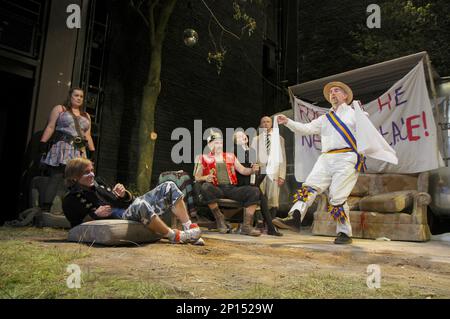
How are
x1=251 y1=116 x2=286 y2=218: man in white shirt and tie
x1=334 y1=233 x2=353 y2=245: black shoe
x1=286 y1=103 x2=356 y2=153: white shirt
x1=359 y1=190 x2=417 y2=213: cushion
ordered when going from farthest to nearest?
1. x1=251 y1=116 x2=286 y2=218: man in white shirt and tie
2. x1=359 y1=190 x2=417 y2=213: cushion
3. x1=286 y1=103 x2=356 y2=153: white shirt
4. x1=334 y1=233 x2=353 y2=245: black shoe

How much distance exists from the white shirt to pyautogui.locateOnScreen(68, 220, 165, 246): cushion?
2401mm

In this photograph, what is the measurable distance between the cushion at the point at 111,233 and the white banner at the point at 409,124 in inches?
170

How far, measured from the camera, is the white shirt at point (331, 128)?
14.7 ft

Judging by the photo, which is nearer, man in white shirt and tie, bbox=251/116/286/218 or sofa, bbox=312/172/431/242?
sofa, bbox=312/172/431/242

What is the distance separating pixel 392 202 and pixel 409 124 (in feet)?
4.59

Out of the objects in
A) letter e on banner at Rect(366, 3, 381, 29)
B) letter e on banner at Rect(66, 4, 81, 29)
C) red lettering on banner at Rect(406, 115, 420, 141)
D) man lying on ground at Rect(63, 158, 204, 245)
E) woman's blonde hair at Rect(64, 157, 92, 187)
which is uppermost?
letter e on banner at Rect(366, 3, 381, 29)

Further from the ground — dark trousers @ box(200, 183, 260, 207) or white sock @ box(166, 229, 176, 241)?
dark trousers @ box(200, 183, 260, 207)

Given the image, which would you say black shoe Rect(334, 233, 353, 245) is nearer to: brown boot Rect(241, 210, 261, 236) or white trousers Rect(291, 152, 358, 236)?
white trousers Rect(291, 152, 358, 236)

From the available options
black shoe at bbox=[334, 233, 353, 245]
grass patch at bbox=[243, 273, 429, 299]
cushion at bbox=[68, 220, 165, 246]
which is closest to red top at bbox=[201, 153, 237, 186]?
black shoe at bbox=[334, 233, 353, 245]

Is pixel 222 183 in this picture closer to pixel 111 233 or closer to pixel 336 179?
pixel 336 179

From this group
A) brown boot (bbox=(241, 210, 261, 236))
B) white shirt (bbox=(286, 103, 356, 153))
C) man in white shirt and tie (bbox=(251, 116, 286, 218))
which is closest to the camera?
white shirt (bbox=(286, 103, 356, 153))

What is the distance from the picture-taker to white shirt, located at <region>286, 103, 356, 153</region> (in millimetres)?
4466

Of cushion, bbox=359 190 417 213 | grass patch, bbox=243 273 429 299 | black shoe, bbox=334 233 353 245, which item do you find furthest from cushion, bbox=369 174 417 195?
grass patch, bbox=243 273 429 299

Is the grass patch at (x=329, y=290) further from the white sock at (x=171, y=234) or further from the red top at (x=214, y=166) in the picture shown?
the red top at (x=214, y=166)
